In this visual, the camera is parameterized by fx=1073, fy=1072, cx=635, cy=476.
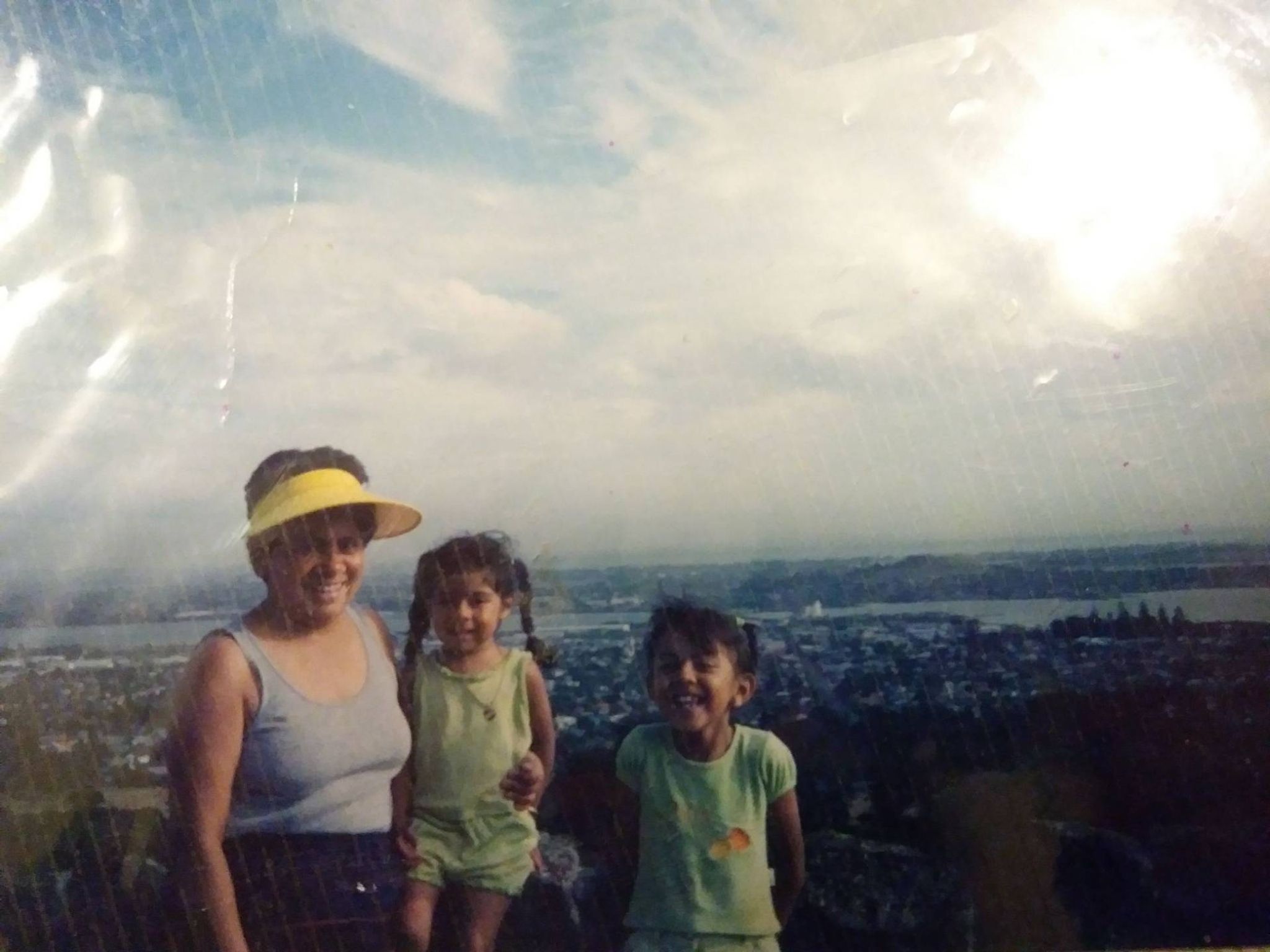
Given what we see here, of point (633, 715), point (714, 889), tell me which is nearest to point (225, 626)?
point (633, 715)

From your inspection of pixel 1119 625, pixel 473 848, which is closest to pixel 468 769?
pixel 473 848

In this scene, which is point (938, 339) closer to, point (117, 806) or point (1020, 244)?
point (1020, 244)

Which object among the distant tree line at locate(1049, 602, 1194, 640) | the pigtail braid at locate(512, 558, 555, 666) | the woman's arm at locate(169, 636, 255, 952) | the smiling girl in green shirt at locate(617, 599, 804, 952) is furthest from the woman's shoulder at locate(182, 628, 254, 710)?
the distant tree line at locate(1049, 602, 1194, 640)

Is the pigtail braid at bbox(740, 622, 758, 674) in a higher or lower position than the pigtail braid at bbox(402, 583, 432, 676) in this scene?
lower

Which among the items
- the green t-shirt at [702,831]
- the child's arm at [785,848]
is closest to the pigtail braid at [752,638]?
the green t-shirt at [702,831]

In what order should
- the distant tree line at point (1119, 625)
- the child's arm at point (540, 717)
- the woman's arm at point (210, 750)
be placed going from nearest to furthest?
the woman's arm at point (210, 750), the child's arm at point (540, 717), the distant tree line at point (1119, 625)

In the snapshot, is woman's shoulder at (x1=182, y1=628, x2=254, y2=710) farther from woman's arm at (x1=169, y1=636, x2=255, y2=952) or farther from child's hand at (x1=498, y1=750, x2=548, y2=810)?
child's hand at (x1=498, y1=750, x2=548, y2=810)

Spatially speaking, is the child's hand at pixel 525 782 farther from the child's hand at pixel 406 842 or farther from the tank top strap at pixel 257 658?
the tank top strap at pixel 257 658

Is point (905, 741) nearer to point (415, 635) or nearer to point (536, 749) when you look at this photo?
point (536, 749)
